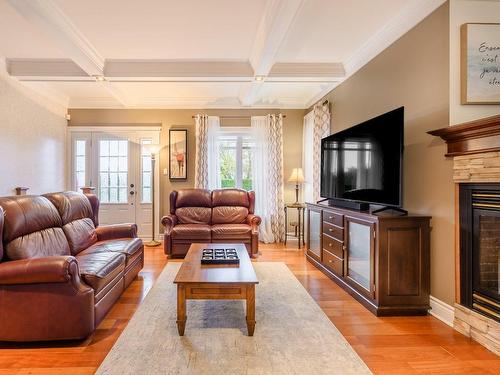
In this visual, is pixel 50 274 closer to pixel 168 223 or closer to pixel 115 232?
pixel 115 232

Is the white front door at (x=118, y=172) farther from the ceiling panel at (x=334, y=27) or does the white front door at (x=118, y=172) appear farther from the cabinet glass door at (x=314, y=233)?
the ceiling panel at (x=334, y=27)

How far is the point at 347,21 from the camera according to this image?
3.02 m

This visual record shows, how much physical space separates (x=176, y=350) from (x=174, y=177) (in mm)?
4185

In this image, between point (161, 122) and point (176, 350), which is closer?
point (176, 350)

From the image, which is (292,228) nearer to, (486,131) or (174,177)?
(174,177)

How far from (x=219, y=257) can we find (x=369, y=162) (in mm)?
1822

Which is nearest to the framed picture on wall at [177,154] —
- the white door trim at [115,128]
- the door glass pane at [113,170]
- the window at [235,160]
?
the white door trim at [115,128]

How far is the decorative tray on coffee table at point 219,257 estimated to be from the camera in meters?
2.60

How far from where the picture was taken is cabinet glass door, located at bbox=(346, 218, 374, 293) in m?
2.72

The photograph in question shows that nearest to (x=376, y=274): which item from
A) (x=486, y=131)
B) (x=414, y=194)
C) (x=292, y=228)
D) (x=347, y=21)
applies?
(x=414, y=194)

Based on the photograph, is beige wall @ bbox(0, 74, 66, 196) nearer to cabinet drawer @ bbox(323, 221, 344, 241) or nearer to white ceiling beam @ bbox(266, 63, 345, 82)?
white ceiling beam @ bbox(266, 63, 345, 82)

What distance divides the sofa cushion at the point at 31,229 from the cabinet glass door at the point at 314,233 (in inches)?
117

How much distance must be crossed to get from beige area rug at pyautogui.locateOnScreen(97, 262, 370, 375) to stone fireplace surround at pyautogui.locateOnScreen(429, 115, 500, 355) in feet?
3.19

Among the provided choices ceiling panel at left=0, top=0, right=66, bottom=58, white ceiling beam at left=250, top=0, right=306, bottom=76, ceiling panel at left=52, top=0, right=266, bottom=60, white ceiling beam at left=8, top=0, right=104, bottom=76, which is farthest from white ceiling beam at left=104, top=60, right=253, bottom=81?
ceiling panel at left=0, top=0, right=66, bottom=58
